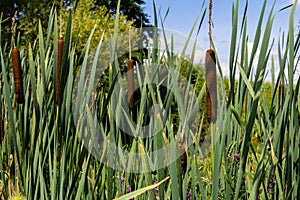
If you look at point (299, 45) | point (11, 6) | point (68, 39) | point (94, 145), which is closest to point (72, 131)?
point (94, 145)

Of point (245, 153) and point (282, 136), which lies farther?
point (282, 136)

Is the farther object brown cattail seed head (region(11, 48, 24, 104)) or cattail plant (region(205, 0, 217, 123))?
brown cattail seed head (region(11, 48, 24, 104))

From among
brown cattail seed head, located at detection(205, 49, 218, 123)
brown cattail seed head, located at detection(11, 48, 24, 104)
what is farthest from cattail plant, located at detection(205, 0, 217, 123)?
brown cattail seed head, located at detection(11, 48, 24, 104)

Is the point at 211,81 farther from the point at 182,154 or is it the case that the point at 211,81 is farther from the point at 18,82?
the point at 18,82

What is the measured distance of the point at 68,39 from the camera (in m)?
0.65

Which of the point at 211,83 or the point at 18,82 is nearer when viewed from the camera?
the point at 211,83

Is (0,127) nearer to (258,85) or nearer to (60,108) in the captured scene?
(60,108)

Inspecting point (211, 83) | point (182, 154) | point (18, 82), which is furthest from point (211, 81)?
point (18, 82)

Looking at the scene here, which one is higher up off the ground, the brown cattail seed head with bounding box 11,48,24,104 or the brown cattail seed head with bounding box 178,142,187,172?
the brown cattail seed head with bounding box 11,48,24,104

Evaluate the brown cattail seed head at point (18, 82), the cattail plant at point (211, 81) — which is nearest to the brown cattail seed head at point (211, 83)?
the cattail plant at point (211, 81)

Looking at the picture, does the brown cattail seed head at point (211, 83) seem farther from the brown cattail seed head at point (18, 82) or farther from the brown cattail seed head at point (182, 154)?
the brown cattail seed head at point (18, 82)

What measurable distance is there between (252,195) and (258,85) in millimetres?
158

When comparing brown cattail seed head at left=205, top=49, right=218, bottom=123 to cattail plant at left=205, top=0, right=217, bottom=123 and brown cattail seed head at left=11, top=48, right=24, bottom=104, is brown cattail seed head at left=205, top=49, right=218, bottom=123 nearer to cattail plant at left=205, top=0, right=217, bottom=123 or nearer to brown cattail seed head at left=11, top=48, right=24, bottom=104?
cattail plant at left=205, top=0, right=217, bottom=123

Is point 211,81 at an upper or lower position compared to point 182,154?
upper
